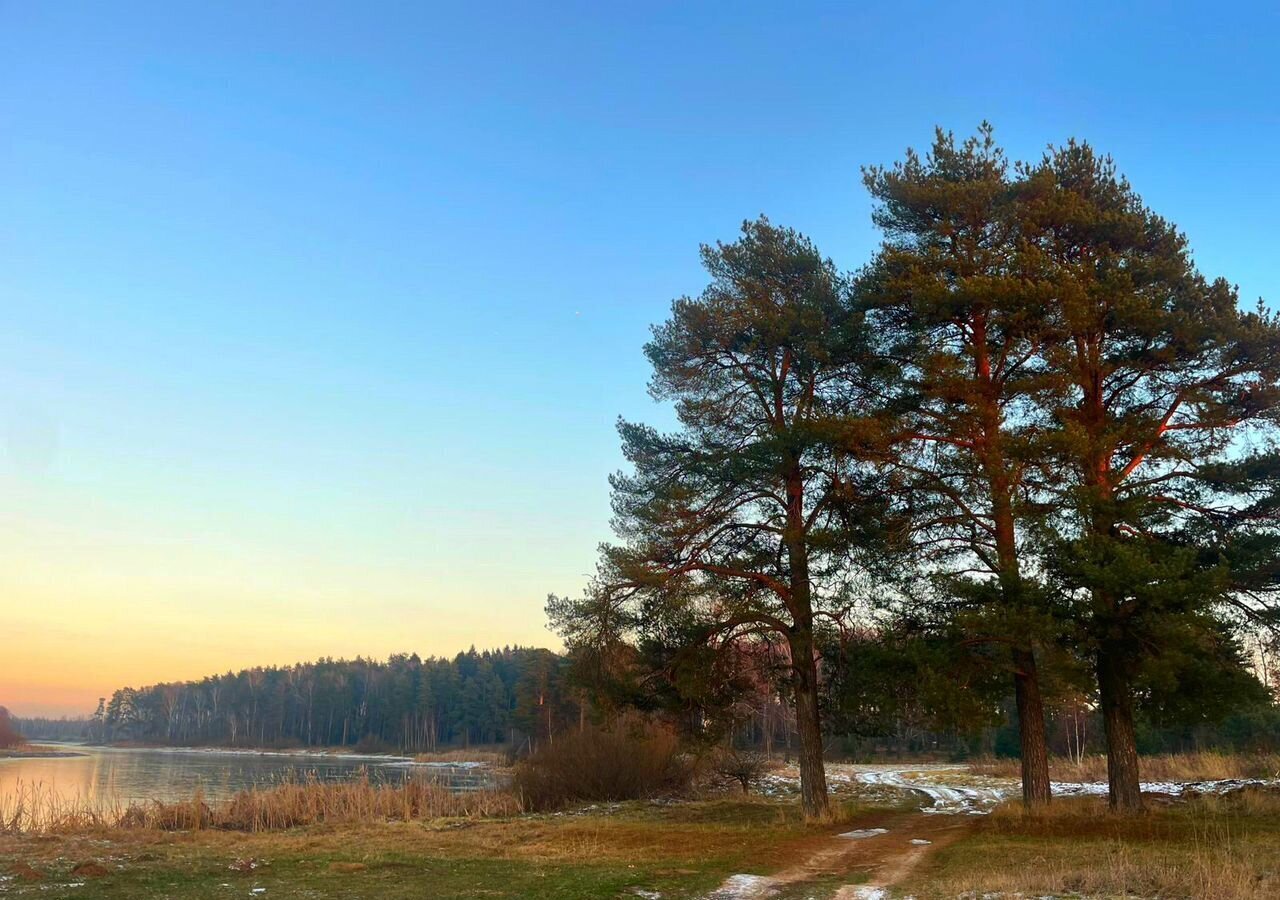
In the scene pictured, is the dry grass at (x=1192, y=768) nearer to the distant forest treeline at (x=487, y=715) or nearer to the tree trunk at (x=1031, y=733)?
the distant forest treeline at (x=487, y=715)

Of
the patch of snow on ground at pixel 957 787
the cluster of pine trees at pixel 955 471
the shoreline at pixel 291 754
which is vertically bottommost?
the shoreline at pixel 291 754

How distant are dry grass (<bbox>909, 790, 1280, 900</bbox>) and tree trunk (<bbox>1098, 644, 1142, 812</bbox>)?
412 millimetres

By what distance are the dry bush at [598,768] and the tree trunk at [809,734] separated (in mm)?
8176

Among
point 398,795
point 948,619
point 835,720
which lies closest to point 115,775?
point 398,795

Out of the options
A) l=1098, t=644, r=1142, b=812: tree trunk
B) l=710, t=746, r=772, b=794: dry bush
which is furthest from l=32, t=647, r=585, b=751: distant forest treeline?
l=1098, t=644, r=1142, b=812: tree trunk

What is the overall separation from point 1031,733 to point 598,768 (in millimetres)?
13951

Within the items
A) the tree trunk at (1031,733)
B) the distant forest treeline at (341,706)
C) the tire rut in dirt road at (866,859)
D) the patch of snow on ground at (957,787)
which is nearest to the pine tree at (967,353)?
the tree trunk at (1031,733)

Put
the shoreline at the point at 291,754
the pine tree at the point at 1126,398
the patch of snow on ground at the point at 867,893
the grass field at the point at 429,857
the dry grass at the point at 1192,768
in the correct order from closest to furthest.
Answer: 1. the patch of snow on ground at the point at 867,893
2. the grass field at the point at 429,857
3. the pine tree at the point at 1126,398
4. the dry grass at the point at 1192,768
5. the shoreline at the point at 291,754

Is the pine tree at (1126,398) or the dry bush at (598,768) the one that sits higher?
the pine tree at (1126,398)

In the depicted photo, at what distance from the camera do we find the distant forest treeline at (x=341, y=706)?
101500 millimetres

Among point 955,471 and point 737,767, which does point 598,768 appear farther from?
point 955,471

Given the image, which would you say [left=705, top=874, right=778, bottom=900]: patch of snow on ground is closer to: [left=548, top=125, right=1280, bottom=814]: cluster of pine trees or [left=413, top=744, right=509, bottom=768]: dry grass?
[left=548, top=125, right=1280, bottom=814]: cluster of pine trees

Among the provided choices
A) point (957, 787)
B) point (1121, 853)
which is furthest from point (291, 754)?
point (1121, 853)

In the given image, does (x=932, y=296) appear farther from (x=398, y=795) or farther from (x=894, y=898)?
(x=398, y=795)
